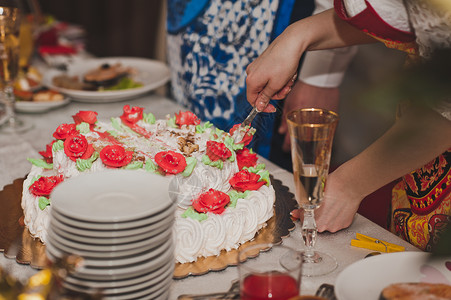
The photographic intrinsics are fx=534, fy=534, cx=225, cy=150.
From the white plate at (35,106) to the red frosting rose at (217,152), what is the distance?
1109 mm

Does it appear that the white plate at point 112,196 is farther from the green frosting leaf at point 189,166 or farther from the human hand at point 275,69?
the human hand at point 275,69

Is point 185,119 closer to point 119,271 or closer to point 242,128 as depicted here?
point 242,128

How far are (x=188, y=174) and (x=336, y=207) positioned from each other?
37 centimetres

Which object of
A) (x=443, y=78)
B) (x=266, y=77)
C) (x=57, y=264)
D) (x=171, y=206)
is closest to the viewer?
(x=443, y=78)

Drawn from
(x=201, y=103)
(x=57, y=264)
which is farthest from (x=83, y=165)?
(x=201, y=103)

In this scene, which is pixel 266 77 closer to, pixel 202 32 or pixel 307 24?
pixel 307 24

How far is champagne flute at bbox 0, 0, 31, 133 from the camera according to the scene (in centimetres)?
191

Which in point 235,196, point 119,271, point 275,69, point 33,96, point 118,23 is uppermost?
point 275,69

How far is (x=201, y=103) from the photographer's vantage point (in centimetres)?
245

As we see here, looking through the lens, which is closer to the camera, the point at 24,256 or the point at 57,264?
the point at 57,264

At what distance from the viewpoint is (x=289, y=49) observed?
4.80 ft

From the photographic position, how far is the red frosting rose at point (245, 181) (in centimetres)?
135

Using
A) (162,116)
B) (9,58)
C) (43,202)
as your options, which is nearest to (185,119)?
(43,202)

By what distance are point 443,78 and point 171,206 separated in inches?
21.5
